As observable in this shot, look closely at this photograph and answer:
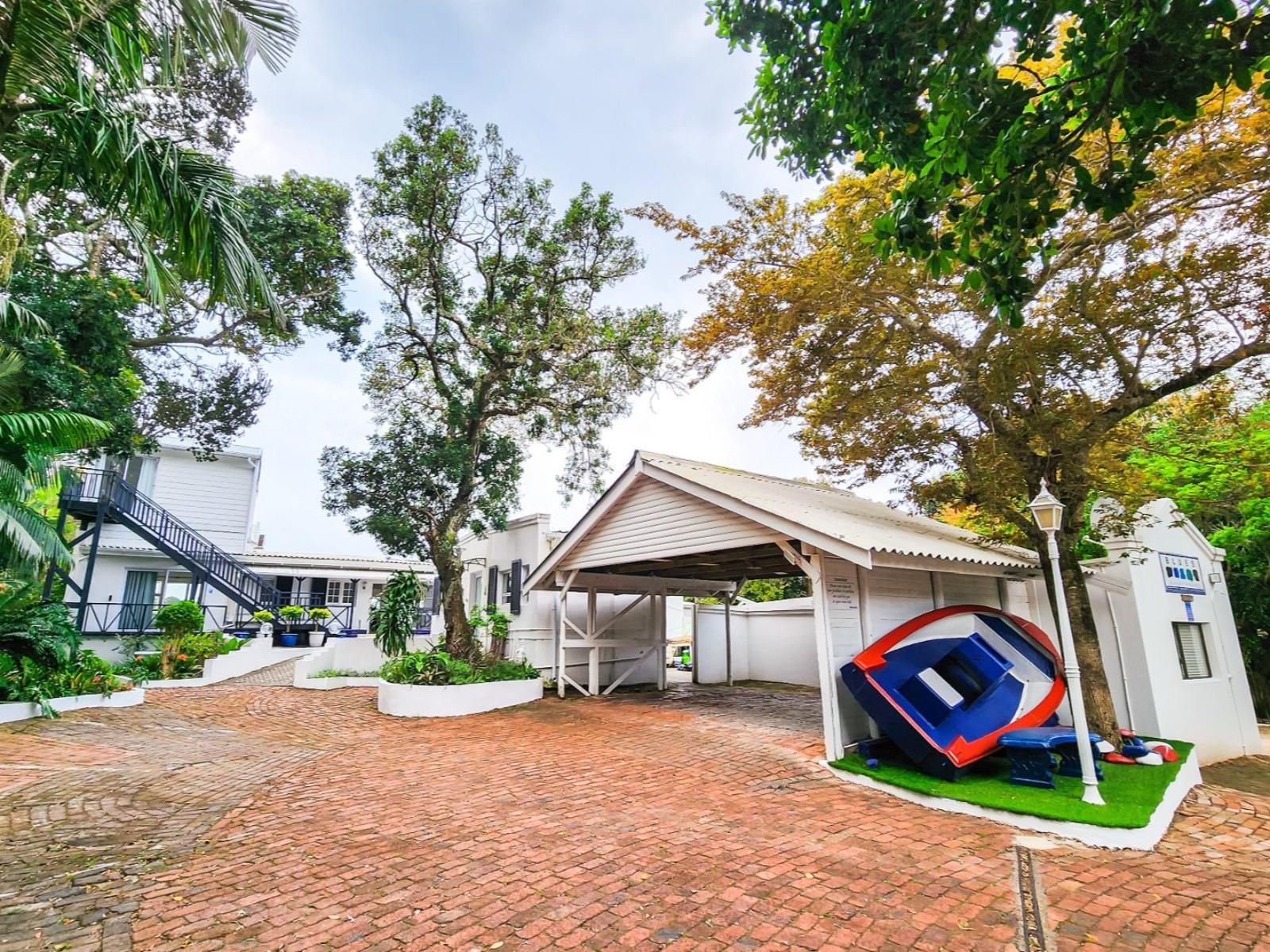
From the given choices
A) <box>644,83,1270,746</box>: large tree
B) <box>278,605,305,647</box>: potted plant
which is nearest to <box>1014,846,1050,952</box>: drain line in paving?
<box>644,83,1270,746</box>: large tree

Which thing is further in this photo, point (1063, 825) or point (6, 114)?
point (1063, 825)

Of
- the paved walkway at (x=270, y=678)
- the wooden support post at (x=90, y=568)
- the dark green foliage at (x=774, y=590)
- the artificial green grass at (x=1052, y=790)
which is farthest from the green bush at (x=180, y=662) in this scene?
the dark green foliage at (x=774, y=590)

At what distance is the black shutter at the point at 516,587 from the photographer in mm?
15000

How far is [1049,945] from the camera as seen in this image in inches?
132

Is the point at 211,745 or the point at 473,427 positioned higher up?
the point at 473,427

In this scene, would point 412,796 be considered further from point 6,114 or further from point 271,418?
point 271,418

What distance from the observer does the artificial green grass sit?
5.27 metres

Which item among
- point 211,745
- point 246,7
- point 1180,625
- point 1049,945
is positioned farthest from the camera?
point 1180,625

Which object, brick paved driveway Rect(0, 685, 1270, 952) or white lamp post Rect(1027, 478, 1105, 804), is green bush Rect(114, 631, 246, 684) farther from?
white lamp post Rect(1027, 478, 1105, 804)

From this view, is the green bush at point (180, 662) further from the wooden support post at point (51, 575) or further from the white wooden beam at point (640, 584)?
the white wooden beam at point (640, 584)

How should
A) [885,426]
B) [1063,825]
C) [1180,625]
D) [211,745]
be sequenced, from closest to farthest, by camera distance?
[1063,825] → [211,745] → [885,426] → [1180,625]

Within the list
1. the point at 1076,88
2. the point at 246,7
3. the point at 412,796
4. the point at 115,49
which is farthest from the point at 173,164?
the point at 1076,88

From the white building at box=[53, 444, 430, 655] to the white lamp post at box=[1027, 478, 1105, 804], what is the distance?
18707mm

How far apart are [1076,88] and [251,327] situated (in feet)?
52.6
